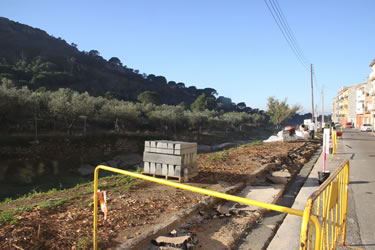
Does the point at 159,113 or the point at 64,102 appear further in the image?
the point at 159,113

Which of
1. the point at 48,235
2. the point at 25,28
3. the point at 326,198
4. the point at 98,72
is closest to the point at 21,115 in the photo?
the point at 48,235

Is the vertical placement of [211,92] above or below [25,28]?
below

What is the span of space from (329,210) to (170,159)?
182 inches

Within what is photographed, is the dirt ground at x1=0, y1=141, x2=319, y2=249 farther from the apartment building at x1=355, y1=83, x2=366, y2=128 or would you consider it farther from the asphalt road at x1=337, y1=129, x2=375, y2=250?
the apartment building at x1=355, y1=83, x2=366, y2=128

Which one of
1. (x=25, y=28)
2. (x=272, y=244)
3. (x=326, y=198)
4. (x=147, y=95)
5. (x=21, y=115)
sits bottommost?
(x=272, y=244)

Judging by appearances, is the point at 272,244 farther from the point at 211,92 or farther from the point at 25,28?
the point at 211,92

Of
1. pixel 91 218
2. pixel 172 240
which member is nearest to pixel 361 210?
pixel 172 240

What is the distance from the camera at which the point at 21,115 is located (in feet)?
89.0

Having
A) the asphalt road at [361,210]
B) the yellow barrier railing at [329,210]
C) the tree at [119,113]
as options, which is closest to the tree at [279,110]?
the tree at [119,113]

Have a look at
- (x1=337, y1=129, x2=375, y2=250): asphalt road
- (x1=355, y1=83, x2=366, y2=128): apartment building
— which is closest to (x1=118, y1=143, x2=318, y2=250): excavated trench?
(x1=337, y1=129, x2=375, y2=250): asphalt road

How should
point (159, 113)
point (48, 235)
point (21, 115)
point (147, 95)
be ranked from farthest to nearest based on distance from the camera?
point (147, 95)
point (159, 113)
point (21, 115)
point (48, 235)

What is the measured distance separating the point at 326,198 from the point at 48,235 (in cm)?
376

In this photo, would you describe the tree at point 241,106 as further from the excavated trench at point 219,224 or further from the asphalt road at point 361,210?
the excavated trench at point 219,224

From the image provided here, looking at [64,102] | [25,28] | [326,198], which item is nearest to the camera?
[326,198]
